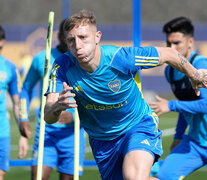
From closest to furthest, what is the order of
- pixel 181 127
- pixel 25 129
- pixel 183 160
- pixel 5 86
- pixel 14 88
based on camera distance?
pixel 183 160, pixel 25 129, pixel 181 127, pixel 5 86, pixel 14 88

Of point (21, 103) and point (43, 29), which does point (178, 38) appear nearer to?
point (21, 103)

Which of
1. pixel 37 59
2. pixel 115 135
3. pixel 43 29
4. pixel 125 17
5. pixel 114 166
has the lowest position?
pixel 114 166

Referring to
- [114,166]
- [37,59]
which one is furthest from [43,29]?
[114,166]

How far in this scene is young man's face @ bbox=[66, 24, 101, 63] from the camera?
3708 mm

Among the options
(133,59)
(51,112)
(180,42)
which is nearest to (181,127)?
(180,42)

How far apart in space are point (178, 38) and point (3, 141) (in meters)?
2.46

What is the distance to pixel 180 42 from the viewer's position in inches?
209

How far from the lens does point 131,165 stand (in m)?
3.71

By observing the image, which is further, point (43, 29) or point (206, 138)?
point (43, 29)

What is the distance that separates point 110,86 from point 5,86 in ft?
7.74

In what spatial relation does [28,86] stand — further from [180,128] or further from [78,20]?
[78,20]

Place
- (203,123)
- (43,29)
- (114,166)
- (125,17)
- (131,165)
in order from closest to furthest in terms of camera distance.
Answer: (131,165)
(114,166)
(203,123)
(43,29)
(125,17)

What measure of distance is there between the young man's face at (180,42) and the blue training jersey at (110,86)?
131cm

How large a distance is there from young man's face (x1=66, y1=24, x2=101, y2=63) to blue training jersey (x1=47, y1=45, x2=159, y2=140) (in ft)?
0.59
